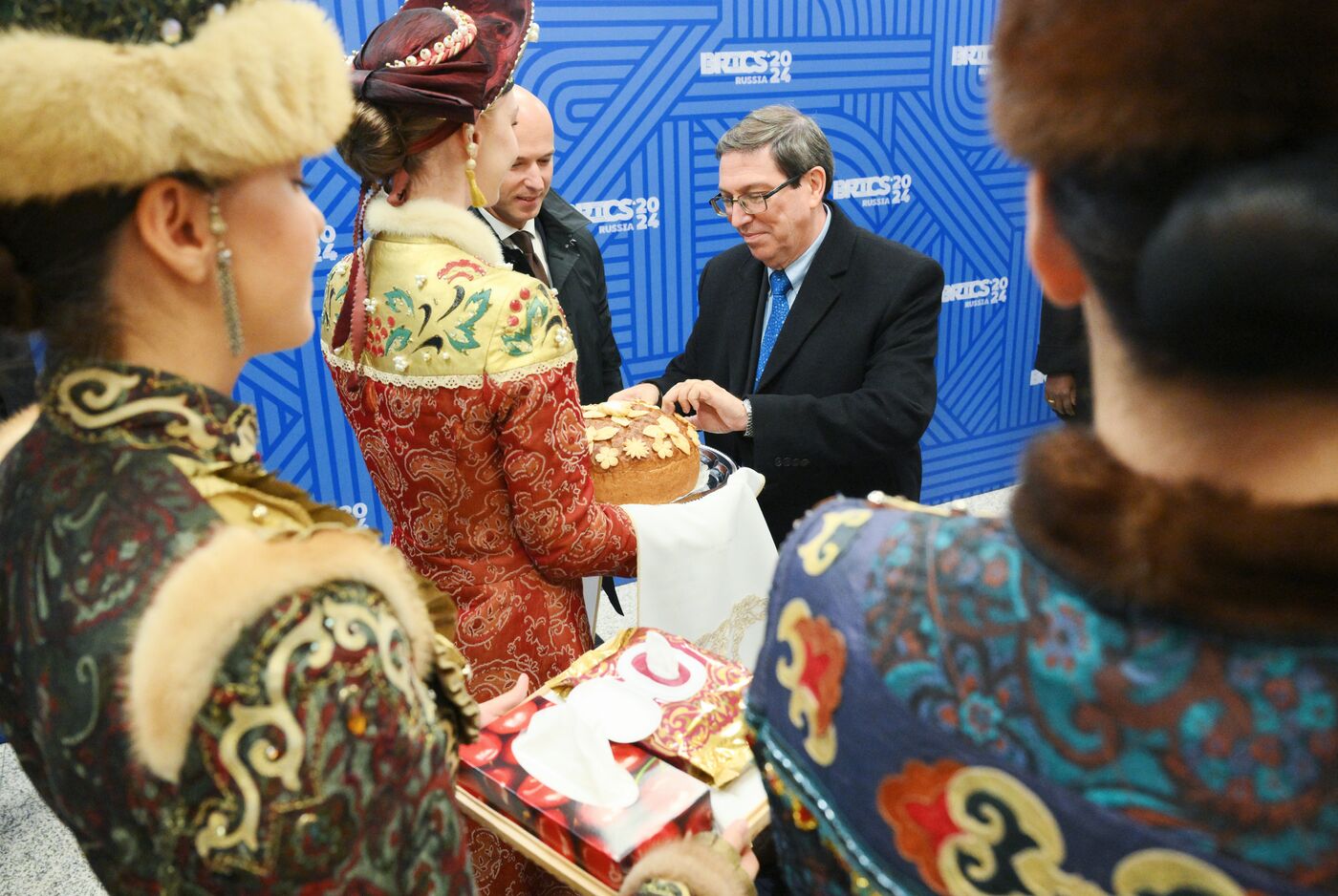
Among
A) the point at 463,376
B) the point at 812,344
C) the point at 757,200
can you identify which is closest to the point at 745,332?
the point at 812,344

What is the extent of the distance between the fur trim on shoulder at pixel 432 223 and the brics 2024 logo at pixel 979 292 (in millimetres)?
3248

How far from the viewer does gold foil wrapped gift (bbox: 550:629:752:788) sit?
1.13 metres

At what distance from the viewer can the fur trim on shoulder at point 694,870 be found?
91 cm

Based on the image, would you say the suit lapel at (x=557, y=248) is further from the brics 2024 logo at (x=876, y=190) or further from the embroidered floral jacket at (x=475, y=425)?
the brics 2024 logo at (x=876, y=190)

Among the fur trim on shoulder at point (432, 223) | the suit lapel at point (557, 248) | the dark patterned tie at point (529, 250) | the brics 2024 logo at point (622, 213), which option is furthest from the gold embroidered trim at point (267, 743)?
the brics 2024 logo at point (622, 213)

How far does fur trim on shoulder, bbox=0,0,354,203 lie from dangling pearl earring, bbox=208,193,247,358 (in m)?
0.03

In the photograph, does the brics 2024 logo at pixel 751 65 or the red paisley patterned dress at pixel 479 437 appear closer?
the red paisley patterned dress at pixel 479 437

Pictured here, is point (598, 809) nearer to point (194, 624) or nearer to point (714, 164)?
point (194, 624)

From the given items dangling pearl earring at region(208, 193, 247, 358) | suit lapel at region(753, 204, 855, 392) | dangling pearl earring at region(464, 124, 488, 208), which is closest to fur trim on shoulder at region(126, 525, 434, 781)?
dangling pearl earring at region(208, 193, 247, 358)

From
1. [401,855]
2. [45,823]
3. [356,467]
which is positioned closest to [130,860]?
[401,855]

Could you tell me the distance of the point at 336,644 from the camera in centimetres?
68

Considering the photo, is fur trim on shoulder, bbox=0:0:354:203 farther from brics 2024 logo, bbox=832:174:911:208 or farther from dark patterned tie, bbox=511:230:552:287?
brics 2024 logo, bbox=832:174:911:208

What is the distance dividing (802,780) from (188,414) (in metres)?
0.58

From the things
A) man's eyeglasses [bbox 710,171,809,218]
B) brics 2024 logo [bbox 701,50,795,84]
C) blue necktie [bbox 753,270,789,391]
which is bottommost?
blue necktie [bbox 753,270,789,391]
